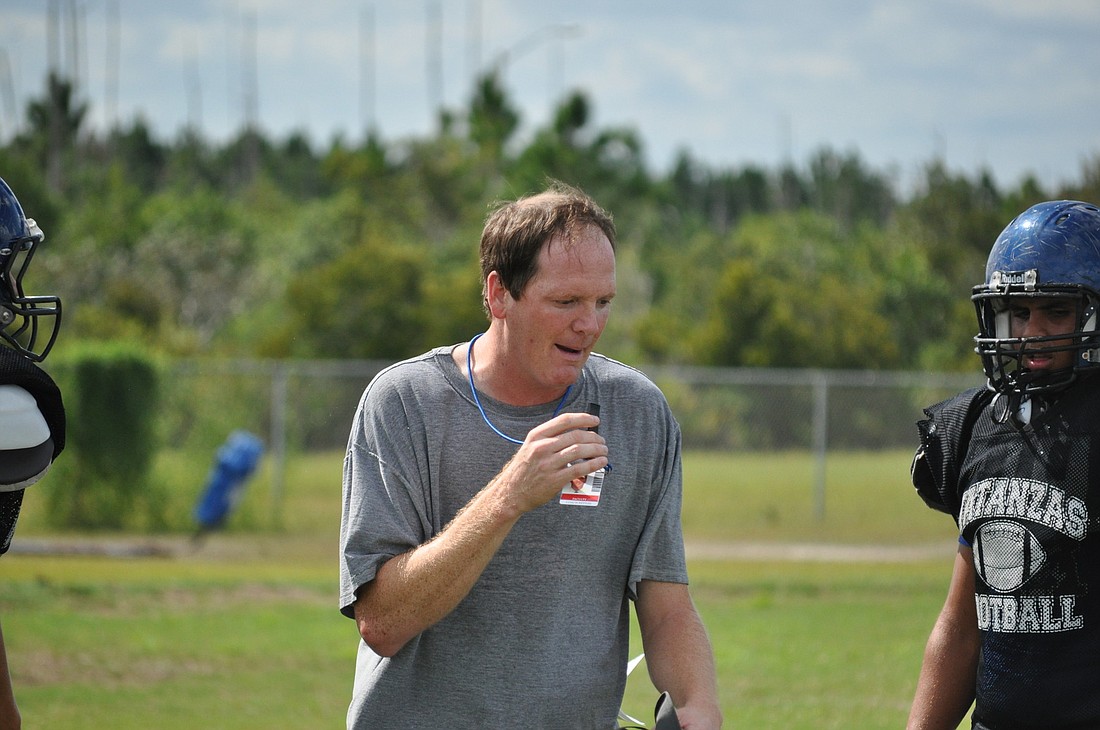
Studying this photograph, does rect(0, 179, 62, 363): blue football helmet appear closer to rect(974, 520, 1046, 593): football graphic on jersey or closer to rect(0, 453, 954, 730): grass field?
rect(974, 520, 1046, 593): football graphic on jersey

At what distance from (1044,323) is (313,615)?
8606 millimetres

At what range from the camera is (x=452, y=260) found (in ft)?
125

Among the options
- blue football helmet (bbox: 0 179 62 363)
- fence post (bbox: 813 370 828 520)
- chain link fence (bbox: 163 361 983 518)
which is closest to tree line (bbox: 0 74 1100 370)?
chain link fence (bbox: 163 361 983 518)

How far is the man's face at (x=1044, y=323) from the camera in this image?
10.8ft

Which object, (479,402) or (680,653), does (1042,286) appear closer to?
(680,653)

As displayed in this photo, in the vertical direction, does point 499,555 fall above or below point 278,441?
above

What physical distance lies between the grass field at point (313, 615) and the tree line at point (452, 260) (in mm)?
6782

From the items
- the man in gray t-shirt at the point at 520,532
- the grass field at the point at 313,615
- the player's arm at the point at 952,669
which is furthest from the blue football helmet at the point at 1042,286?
the grass field at the point at 313,615

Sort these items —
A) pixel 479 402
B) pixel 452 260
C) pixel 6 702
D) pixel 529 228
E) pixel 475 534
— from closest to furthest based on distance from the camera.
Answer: pixel 475 534 → pixel 6 702 → pixel 529 228 → pixel 479 402 → pixel 452 260

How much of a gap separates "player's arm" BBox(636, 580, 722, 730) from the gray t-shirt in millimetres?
50

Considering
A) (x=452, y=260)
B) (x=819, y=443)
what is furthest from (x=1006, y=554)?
(x=452, y=260)

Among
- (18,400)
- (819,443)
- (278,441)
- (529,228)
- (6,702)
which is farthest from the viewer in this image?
(819,443)

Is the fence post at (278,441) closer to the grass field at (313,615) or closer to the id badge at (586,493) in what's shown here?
the grass field at (313,615)

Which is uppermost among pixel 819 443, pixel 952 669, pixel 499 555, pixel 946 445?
pixel 946 445
